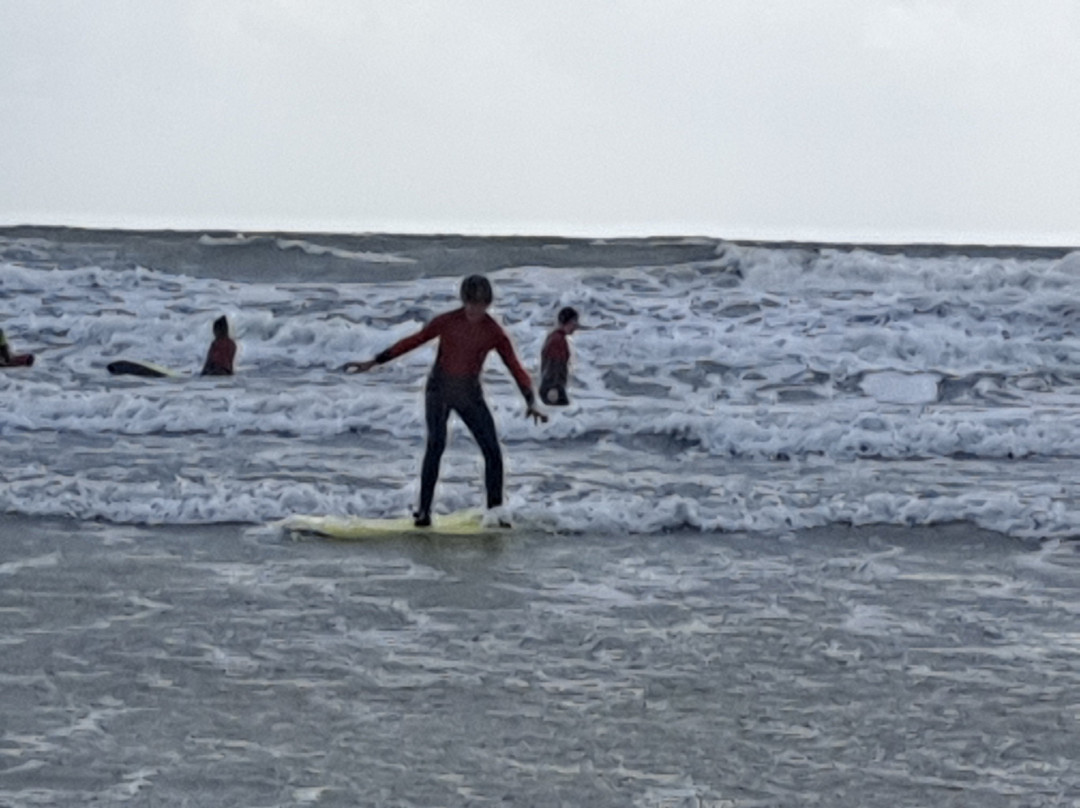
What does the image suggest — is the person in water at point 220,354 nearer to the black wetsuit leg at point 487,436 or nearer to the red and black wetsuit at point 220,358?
the red and black wetsuit at point 220,358

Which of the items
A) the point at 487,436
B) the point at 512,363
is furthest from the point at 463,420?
the point at 512,363

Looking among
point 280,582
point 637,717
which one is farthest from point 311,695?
point 280,582

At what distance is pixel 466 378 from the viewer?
35.8 ft

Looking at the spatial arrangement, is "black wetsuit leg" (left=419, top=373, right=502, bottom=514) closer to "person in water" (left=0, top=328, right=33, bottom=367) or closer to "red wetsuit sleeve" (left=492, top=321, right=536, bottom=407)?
"red wetsuit sleeve" (left=492, top=321, right=536, bottom=407)

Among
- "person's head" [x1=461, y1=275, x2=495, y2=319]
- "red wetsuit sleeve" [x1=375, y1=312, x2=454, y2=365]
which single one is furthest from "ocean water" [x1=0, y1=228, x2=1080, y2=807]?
"person's head" [x1=461, y1=275, x2=495, y2=319]

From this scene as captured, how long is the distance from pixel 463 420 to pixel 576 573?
1.68 m

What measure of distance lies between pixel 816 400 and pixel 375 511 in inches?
303

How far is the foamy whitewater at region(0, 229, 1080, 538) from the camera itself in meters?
12.3

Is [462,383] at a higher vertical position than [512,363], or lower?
lower

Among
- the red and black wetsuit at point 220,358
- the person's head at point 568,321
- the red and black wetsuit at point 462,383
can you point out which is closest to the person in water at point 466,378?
the red and black wetsuit at point 462,383

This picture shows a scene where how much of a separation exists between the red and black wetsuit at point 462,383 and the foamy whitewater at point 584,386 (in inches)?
25.7

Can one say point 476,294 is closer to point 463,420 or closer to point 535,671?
point 463,420

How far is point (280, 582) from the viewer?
921 cm

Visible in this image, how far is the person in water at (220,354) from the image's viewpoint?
19.4 metres
